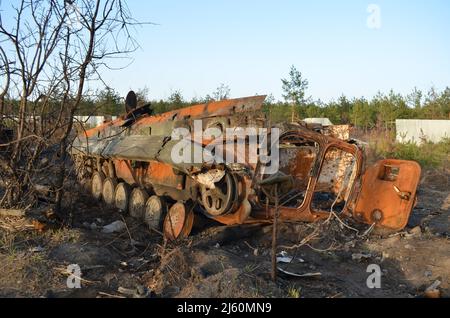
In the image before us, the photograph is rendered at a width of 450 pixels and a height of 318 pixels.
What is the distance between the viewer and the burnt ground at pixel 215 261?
4.79 metres

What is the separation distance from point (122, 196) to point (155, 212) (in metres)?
1.97

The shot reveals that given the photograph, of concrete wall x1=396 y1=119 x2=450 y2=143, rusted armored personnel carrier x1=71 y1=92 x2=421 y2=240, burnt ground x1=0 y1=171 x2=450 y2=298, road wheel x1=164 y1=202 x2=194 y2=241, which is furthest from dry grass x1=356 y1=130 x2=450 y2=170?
road wheel x1=164 y1=202 x2=194 y2=241

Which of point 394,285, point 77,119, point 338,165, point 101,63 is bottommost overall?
point 394,285

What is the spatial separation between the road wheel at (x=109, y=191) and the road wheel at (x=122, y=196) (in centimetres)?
26

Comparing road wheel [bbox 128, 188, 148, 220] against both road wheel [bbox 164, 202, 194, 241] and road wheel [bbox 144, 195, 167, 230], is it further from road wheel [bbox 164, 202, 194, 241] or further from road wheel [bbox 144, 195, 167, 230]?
road wheel [bbox 164, 202, 194, 241]

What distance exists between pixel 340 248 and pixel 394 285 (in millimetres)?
1308

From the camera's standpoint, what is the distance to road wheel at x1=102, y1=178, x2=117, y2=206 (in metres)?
10.7

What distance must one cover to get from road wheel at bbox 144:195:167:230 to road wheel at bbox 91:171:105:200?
11.1 feet

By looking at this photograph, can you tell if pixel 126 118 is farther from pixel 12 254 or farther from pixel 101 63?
pixel 12 254

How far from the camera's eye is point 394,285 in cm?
551

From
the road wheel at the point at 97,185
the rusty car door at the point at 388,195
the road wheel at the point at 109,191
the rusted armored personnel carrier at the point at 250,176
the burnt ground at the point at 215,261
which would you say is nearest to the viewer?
the burnt ground at the point at 215,261

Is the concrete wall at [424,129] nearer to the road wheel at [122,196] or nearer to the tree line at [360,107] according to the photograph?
the tree line at [360,107]

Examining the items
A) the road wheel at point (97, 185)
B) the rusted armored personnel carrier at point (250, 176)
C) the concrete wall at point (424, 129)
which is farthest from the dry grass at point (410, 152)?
the road wheel at point (97, 185)
